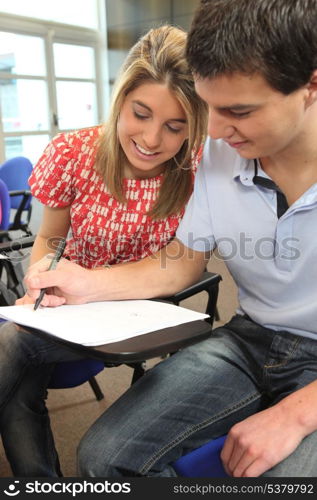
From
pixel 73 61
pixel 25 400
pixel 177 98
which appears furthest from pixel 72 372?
pixel 73 61

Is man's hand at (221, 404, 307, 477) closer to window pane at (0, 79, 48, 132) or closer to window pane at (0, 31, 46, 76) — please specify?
window pane at (0, 79, 48, 132)

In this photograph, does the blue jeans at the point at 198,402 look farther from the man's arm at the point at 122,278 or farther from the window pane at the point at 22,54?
the window pane at the point at 22,54

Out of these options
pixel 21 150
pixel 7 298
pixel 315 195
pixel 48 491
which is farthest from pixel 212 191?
pixel 21 150

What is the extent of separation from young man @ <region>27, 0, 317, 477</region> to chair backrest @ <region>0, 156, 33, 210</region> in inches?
102

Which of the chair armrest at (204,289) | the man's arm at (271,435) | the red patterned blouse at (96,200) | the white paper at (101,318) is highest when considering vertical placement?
the red patterned blouse at (96,200)

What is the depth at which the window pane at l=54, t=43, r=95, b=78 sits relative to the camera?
559 centimetres

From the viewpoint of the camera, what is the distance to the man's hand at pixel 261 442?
29.3 inches

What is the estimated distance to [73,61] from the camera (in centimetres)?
583

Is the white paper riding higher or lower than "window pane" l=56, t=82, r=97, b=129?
lower

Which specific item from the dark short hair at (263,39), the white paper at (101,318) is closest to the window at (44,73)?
the white paper at (101,318)

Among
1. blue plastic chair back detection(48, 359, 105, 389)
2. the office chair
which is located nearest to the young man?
blue plastic chair back detection(48, 359, 105, 389)

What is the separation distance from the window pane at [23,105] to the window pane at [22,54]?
13 cm

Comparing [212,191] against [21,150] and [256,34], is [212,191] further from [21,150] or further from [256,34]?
[21,150]

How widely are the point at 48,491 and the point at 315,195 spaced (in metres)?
0.72
